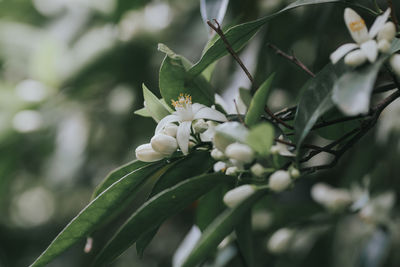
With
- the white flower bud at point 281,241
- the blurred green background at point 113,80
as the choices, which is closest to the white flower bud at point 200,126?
the blurred green background at point 113,80

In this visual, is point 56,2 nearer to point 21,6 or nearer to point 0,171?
point 21,6

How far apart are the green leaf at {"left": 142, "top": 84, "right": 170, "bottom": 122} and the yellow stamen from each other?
254mm

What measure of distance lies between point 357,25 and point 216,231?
0.30 meters

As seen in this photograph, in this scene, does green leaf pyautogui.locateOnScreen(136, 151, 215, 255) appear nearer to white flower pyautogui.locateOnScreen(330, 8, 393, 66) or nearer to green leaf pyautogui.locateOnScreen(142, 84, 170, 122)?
green leaf pyautogui.locateOnScreen(142, 84, 170, 122)

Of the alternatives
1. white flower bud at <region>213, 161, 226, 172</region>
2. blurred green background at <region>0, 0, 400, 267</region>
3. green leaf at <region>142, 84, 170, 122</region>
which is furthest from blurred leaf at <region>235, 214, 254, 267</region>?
blurred green background at <region>0, 0, 400, 267</region>

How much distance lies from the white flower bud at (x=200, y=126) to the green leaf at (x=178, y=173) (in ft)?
0.12

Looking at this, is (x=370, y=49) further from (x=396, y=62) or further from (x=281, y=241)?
(x=281, y=241)

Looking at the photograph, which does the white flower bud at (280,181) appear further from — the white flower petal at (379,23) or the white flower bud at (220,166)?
the white flower petal at (379,23)

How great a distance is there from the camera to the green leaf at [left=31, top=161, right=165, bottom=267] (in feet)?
1.72

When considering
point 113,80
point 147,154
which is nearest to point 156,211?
point 147,154

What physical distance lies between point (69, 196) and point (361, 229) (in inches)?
46.7

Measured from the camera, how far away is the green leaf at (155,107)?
0.57 meters

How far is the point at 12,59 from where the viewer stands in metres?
1.50

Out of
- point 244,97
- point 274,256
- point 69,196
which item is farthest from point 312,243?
point 69,196
